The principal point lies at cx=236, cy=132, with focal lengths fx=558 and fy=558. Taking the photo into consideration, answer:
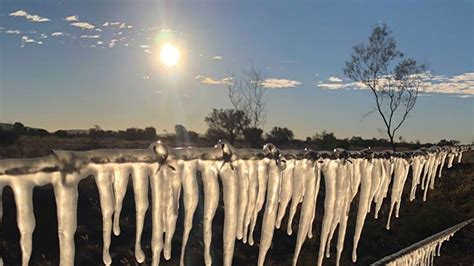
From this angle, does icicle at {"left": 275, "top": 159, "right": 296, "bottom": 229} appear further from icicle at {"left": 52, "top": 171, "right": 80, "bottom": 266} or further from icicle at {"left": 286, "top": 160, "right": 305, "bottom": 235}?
icicle at {"left": 52, "top": 171, "right": 80, "bottom": 266}

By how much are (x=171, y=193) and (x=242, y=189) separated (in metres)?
0.30

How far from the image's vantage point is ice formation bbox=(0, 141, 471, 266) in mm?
1343

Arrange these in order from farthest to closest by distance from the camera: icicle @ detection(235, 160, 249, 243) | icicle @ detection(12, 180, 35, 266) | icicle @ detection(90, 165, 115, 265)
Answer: icicle @ detection(235, 160, 249, 243) → icicle @ detection(90, 165, 115, 265) → icicle @ detection(12, 180, 35, 266)

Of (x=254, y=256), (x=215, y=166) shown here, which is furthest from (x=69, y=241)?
(x=254, y=256)

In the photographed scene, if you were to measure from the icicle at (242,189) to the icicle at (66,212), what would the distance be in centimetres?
59

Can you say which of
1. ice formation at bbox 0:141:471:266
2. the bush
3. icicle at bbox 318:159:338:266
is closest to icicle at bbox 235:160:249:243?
ice formation at bbox 0:141:471:266

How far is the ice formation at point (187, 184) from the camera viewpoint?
134cm

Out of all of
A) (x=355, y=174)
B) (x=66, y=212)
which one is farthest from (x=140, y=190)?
(x=355, y=174)

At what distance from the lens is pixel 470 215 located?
15578mm

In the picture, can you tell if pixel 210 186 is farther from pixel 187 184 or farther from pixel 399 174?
pixel 399 174

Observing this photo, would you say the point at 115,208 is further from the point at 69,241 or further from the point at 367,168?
the point at 367,168

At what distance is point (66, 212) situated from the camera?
1.40 meters

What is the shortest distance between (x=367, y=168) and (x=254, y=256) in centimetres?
897

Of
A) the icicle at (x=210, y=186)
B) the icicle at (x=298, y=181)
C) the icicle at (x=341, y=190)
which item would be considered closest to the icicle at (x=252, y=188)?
the icicle at (x=210, y=186)
